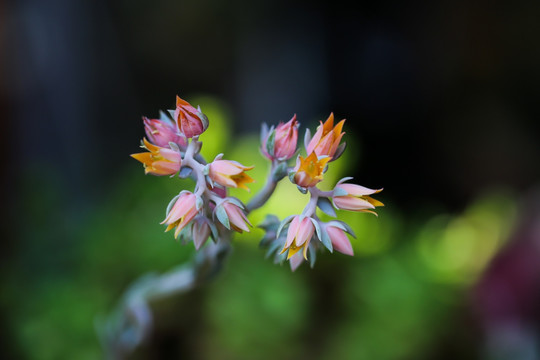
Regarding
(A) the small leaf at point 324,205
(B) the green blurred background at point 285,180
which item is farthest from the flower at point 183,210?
(B) the green blurred background at point 285,180

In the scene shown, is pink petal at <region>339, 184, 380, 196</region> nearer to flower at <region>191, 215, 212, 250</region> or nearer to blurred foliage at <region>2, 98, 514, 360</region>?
flower at <region>191, 215, 212, 250</region>

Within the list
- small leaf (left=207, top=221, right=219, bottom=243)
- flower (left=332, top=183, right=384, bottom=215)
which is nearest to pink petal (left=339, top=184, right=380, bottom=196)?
flower (left=332, top=183, right=384, bottom=215)

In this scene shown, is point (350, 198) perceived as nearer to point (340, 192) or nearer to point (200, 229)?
point (340, 192)

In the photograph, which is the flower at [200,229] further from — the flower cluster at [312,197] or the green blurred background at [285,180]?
the green blurred background at [285,180]

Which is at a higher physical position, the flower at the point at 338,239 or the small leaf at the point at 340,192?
the small leaf at the point at 340,192

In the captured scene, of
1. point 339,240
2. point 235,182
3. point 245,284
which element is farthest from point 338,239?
point 245,284

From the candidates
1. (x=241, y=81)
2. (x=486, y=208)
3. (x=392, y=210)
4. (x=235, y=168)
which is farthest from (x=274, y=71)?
(x=235, y=168)

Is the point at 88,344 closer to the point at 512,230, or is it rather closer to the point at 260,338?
the point at 260,338
